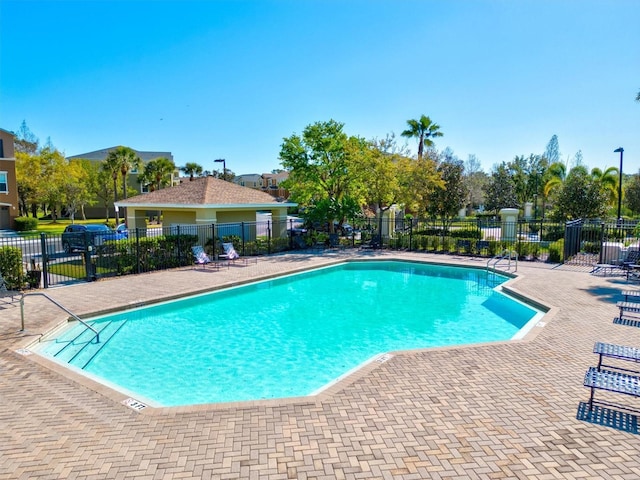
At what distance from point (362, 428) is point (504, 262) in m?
16.3

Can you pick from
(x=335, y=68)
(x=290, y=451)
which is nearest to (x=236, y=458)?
(x=290, y=451)

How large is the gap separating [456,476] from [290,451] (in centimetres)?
172

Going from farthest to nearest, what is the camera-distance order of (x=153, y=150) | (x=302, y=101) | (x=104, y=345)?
(x=153, y=150)
(x=302, y=101)
(x=104, y=345)

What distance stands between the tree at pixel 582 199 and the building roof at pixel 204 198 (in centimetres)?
1866

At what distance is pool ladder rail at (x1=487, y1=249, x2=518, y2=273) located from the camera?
57.0ft

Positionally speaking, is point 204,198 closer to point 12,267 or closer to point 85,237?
point 85,237

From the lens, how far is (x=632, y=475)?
158 inches

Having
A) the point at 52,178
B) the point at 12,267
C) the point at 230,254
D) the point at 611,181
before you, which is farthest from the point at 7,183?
the point at 611,181

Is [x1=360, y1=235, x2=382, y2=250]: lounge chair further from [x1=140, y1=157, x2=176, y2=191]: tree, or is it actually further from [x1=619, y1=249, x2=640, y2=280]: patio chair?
[x1=140, y1=157, x2=176, y2=191]: tree

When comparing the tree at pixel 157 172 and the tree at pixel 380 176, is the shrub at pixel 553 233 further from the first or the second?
the tree at pixel 157 172

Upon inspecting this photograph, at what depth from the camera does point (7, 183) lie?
3419 centimetres

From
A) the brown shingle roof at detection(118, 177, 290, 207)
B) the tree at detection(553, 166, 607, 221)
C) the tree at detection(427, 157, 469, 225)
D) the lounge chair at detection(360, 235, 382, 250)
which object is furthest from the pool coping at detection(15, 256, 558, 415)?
the tree at detection(553, 166, 607, 221)

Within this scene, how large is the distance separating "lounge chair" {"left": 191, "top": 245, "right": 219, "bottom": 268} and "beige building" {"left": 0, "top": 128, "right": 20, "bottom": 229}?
26.0 meters

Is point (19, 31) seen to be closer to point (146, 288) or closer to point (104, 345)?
point (146, 288)
